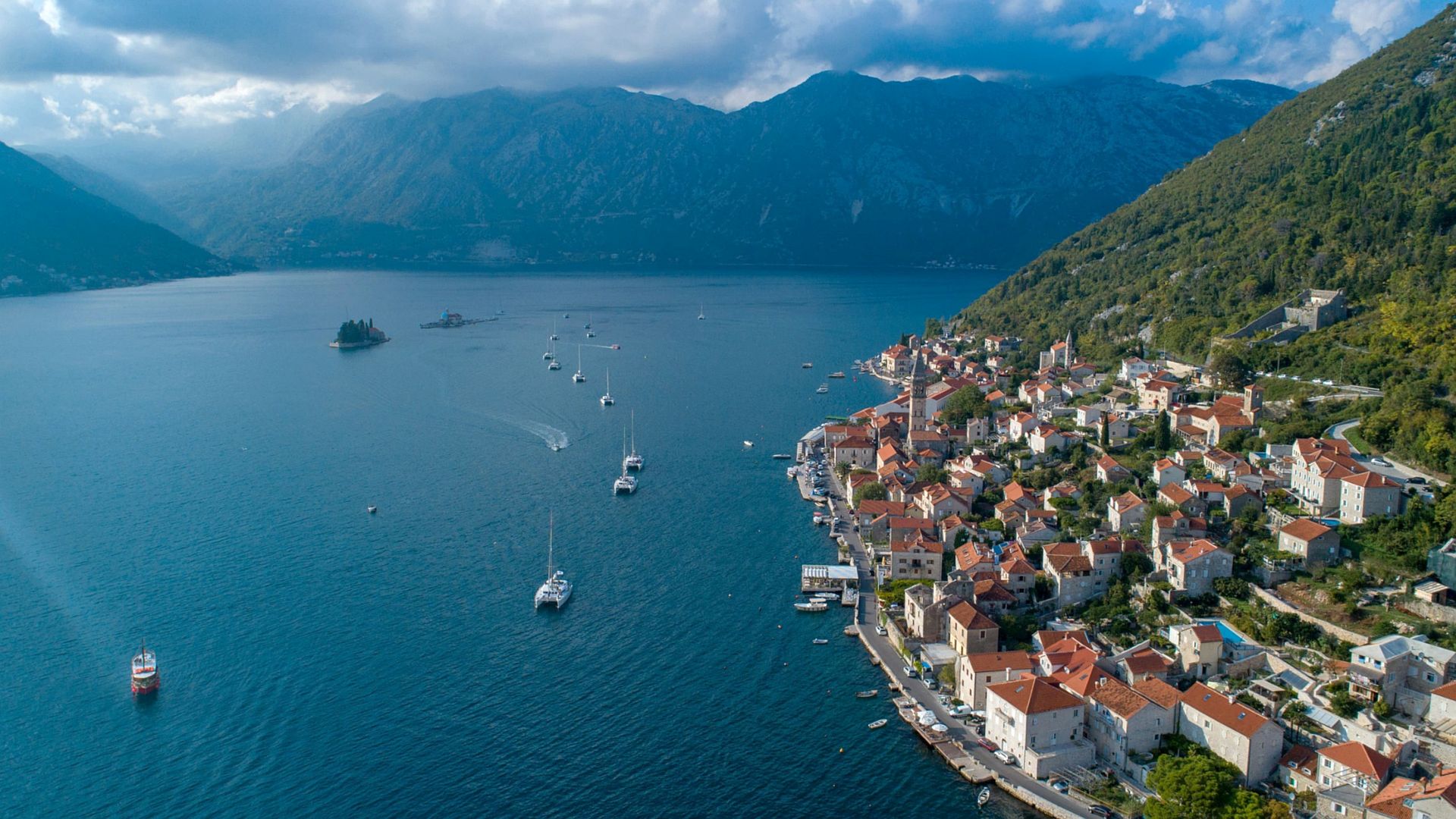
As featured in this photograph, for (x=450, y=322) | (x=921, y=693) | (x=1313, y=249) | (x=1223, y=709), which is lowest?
(x=921, y=693)

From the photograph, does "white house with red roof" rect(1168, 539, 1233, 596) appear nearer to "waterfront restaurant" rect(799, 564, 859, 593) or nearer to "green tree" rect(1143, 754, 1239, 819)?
"green tree" rect(1143, 754, 1239, 819)

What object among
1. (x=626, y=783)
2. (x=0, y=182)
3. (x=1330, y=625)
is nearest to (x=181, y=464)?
(x=626, y=783)

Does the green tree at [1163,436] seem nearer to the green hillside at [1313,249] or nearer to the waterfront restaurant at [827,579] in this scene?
the green hillside at [1313,249]

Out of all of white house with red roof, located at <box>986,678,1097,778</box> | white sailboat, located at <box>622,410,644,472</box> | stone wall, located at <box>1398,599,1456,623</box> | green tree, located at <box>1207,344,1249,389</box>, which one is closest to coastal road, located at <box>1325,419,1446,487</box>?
stone wall, located at <box>1398,599,1456,623</box>

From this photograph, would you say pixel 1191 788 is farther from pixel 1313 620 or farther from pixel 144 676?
pixel 144 676

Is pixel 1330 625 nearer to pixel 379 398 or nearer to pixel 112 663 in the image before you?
pixel 112 663

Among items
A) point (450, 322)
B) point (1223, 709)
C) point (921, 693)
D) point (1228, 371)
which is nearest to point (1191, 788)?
point (1223, 709)
